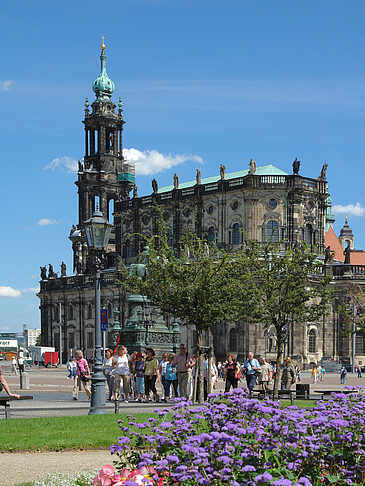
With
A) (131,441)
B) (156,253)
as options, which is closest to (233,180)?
(156,253)

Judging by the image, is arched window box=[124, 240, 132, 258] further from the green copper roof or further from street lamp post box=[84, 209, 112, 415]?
street lamp post box=[84, 209, 112, 415]

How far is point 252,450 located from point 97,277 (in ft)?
40.0

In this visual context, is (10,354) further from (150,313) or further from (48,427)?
(48,427)

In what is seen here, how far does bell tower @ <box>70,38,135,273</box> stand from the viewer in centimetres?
9888

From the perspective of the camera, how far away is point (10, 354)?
411 feet

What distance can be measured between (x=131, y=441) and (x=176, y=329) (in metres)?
28.9

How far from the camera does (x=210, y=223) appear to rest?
77062mm

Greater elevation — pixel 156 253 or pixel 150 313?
pixel 156 253

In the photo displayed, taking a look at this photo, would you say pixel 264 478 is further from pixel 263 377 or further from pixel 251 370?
pixel 263 377

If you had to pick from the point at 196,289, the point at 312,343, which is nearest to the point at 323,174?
the point at 312,343

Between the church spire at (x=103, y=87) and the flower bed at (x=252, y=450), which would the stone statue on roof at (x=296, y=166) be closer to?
the church spire at (x=103, y=87)

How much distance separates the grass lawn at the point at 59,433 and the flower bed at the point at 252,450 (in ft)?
16.3

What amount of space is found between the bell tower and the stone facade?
132mm

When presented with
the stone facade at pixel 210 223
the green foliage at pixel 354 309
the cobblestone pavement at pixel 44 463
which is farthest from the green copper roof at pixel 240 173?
the cobblestone pavement at pixel 44 463
